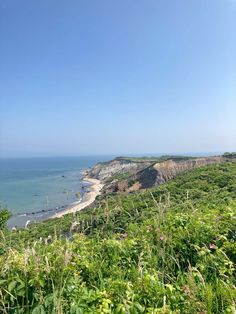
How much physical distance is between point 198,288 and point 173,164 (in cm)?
5838

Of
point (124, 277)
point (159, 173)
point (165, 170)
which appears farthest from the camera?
point (165, 170)

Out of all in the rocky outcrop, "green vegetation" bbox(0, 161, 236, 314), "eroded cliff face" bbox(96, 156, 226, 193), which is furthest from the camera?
"eroded cliff face" bbox(96, 156, 226, 193)

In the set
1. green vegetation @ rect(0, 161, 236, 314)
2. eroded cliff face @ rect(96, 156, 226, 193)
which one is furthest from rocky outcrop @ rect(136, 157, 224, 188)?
green vegetation @ rect(0, 161, 236, 314)

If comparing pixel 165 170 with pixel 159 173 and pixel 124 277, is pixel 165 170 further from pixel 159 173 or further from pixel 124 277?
pixel 124 277

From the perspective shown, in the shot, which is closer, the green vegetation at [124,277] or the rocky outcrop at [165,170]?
the green vegetation at [124,277]

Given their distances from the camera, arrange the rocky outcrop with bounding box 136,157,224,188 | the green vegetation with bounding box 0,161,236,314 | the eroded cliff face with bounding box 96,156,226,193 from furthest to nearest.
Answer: the eroded cliff face with bounding box 96,156,226,193
the rocky outcrop with bounding box 136,157,224,188
the green vegetation with bounding box 0,161,236,314

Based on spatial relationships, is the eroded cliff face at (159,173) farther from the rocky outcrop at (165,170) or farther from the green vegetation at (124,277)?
the green vegetation at (124,277)

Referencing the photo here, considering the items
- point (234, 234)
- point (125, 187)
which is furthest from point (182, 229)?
point (125, 187)

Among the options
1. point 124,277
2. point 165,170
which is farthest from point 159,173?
point 124,277

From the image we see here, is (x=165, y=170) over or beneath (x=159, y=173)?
over

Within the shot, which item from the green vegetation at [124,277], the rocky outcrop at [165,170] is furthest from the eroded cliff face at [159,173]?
the green vegetation at [124,277]

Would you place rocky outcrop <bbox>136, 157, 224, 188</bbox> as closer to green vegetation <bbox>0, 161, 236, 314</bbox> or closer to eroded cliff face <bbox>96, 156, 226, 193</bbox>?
eroded cliff face <bbox>96, 156, 226, 193</bbox>

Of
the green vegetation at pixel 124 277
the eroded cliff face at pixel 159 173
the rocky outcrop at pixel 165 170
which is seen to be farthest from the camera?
the eroded cliff face at pixel 159 173

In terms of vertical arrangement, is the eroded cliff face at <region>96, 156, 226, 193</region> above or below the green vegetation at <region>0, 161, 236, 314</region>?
below
